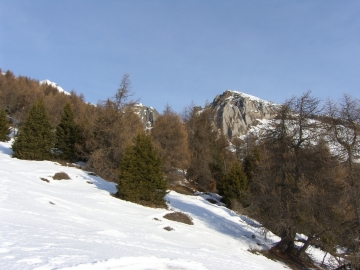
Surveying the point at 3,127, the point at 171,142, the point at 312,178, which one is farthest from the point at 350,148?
the point at 3,127

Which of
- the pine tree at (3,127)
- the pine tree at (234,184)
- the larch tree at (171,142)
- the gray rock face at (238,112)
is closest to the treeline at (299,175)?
the pine tree at (3,127)

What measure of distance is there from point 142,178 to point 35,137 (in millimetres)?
11267

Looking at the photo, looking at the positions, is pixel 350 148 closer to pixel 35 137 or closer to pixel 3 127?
pixel 35 137

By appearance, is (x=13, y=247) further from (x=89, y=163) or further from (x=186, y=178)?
(x=186, y=178)

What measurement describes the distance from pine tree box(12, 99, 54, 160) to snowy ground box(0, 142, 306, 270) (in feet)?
5.61

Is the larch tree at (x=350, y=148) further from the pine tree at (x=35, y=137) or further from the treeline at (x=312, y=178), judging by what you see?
the pine tree at (x=35, y=137)

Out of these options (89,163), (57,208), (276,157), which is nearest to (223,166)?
(89,163)

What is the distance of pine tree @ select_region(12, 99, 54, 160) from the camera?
21.8m

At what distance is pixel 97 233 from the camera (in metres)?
8.70

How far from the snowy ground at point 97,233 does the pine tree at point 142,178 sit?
855 mm

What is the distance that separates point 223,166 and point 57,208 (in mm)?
30386

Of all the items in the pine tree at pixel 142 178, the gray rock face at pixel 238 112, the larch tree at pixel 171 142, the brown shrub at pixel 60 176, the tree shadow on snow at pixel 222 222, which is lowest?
the tree shadow on snow at pixel 222 222

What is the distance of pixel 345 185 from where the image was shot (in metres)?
12.9

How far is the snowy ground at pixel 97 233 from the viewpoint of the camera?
5.74 metres
